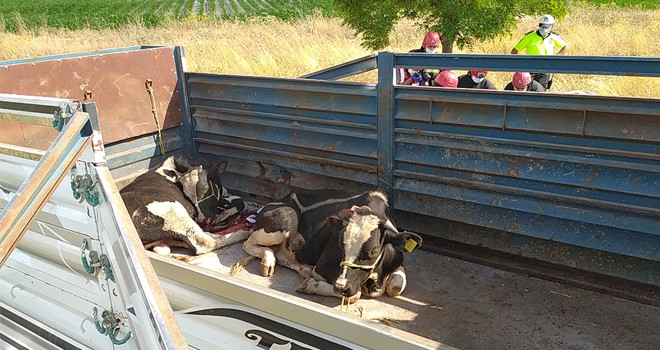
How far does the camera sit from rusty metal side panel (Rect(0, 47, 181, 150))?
4898 mm

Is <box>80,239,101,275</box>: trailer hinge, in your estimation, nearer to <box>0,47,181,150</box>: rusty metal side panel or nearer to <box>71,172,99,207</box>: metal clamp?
<box>71,172,99,207</box>: metal clamp

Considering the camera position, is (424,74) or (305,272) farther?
(424,74)

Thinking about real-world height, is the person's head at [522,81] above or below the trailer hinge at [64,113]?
below

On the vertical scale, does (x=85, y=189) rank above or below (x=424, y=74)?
above

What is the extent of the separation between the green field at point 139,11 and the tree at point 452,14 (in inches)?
741

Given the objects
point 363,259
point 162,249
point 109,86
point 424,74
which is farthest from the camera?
point 424,74

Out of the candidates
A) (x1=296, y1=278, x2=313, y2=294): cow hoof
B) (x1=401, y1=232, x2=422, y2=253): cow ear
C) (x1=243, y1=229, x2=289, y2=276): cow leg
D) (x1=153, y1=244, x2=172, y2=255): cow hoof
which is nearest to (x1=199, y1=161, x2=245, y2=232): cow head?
(x1=153, y1=244, x2=172, y2=255): cow hoof

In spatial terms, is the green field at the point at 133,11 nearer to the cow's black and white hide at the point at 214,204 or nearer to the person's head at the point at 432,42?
the person's head at the point at 432,42

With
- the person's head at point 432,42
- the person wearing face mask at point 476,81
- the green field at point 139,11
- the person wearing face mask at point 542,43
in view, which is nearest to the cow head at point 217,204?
the person wearing face mask at point 476,81

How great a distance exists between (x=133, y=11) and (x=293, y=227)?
1665 inches

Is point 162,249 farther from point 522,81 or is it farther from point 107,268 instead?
point 522,81

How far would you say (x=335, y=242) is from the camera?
458 centimetres

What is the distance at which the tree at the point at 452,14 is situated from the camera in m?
10.3

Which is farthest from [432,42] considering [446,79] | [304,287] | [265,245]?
[304,287]
